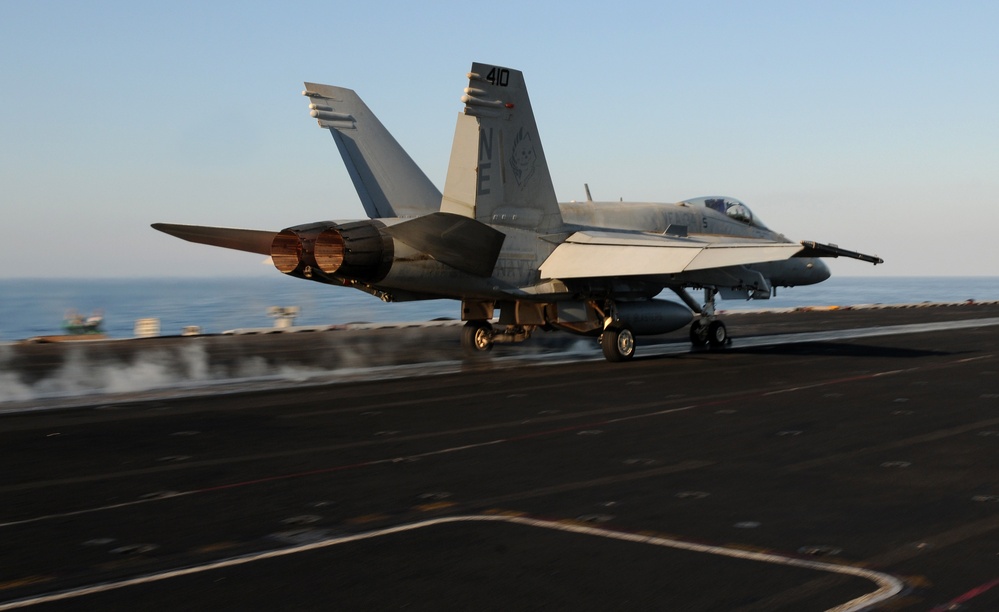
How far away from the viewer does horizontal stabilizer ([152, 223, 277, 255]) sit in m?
18.8

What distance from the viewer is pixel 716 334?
24.7 m

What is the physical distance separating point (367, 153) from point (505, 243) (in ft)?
15.9

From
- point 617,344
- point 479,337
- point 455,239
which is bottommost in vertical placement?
point 617,344

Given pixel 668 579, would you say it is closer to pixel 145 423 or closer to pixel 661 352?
pixel 145 423

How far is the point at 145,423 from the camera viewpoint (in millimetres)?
13219

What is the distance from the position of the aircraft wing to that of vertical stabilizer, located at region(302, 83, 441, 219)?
421 cm

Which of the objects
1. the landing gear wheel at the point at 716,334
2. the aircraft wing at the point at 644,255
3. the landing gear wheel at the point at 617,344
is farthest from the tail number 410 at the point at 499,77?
the landing gear wheel at the point at 716,334

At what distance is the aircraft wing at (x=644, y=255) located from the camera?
1925 cm

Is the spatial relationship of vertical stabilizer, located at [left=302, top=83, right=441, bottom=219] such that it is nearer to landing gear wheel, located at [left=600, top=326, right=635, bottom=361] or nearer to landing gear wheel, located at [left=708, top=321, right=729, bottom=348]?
landing gear wheel, located at [left=600, top=326, right=635, bottom=361]

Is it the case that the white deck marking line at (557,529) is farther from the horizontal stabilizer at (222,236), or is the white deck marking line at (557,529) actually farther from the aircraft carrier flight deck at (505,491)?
the horizontal stabilizer at (222,236)

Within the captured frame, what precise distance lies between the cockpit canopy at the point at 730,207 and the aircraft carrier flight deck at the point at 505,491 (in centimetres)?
722

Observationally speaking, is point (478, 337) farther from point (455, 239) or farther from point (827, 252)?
point (827, 252)

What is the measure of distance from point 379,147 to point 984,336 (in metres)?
18.1

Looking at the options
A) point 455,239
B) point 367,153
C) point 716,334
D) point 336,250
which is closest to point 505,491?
point 336,250
